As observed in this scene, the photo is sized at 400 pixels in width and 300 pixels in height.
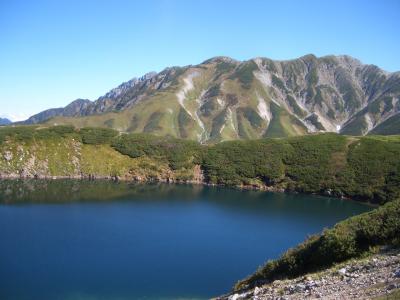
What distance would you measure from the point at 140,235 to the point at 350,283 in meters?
54.6

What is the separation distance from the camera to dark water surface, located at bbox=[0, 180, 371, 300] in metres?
48.5

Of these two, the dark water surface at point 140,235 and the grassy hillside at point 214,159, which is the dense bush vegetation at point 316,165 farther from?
the dark water surface at point 140,235

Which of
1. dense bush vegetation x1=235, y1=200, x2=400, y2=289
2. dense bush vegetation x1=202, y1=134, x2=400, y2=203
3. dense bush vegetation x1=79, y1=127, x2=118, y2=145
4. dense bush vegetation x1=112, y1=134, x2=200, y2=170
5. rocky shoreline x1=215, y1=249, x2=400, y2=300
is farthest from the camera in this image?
dense bush vegetation x1=79, y1=127, x2=118, y2=145

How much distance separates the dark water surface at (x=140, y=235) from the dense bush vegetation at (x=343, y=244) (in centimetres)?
1707

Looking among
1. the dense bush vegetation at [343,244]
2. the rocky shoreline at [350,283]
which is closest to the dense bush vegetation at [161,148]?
the dense bush vegetation at [343,244]

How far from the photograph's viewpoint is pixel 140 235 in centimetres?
7306

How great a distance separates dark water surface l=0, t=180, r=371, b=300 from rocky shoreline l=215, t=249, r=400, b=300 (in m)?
22.4

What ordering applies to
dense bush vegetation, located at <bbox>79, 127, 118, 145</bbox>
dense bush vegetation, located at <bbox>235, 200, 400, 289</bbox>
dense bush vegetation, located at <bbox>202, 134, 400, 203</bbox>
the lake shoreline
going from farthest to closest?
dense bush vegetation, located at <bbox>79, 127, 118, 145</bbox>
the lake shoreline
dense bush vegetation, located at <bbox>202, 134, 400, 203</bbox>
dense bush vegetation, located at <bbox>235, 200, 400, 289</bbox>

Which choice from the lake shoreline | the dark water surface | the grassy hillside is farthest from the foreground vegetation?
the dark water surface

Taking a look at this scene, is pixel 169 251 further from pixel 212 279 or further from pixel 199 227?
pixel 199 227

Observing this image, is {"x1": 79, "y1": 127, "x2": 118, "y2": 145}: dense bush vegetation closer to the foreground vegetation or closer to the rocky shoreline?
the foreground vegetation

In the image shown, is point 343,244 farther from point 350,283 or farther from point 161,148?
point 161,148

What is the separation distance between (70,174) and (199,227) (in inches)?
2952

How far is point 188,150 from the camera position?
159 meters
